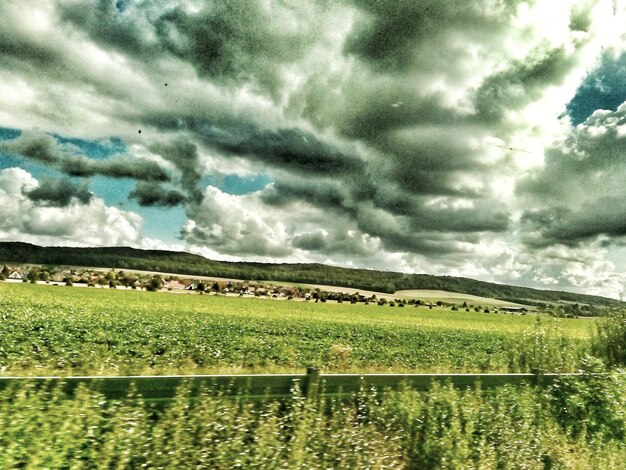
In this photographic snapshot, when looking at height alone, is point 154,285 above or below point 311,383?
above

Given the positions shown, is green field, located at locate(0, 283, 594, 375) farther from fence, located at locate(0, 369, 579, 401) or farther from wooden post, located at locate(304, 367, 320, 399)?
wooden post, located at locate(304, 367, 320, 399)

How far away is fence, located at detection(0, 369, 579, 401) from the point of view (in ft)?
22.7

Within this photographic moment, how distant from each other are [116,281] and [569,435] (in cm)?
12166

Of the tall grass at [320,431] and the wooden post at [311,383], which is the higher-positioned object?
the wooden post at [311,383]

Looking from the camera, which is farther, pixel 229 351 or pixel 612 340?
pixel 229 351

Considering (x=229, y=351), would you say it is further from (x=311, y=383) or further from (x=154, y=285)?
(x=154, y=285)

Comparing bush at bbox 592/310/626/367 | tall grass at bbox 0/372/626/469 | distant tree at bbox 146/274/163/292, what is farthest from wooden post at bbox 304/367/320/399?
distant tree at bbox 146/274/163/292

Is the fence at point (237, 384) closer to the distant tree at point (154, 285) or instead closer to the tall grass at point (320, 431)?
the tall grass at point (320, 431)

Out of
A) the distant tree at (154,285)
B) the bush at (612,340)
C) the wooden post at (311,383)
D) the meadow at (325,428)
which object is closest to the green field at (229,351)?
the bush at (612,340)

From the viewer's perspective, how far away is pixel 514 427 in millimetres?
9859

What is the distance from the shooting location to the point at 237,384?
25.0ft

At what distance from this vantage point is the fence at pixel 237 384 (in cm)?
692

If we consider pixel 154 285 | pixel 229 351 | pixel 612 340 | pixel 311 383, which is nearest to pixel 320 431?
pixel 311 383

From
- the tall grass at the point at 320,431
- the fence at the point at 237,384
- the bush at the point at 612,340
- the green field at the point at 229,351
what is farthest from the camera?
the bush at the point at 612,340
